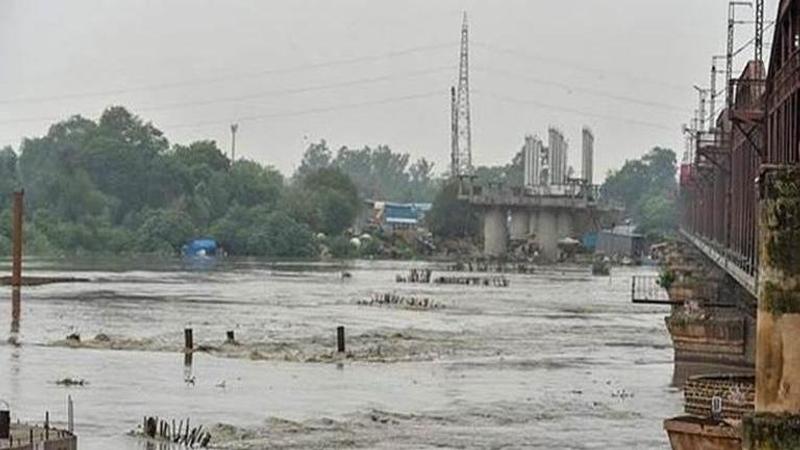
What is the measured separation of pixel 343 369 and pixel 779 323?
34.9 meters

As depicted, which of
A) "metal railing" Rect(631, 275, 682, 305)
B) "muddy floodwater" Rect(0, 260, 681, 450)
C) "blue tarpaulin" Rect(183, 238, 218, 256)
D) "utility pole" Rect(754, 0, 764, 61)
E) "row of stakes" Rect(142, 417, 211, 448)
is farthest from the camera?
"blue tarpaulin" Rect(183, 238, 218, 256)

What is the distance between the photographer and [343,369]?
60281 millimetres

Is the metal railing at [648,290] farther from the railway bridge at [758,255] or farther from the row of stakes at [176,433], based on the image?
the row of stakes at [176,433]

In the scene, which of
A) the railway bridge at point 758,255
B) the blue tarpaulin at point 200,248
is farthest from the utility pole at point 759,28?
the blue tarpaulin at point 200,248

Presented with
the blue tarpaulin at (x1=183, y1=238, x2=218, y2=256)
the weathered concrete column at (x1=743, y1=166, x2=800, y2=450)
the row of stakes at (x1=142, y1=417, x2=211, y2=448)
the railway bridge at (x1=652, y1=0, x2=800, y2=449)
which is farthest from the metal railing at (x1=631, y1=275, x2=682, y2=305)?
the blue tarpaulin at (x1=183, y1=238, x2=218, y2=256)

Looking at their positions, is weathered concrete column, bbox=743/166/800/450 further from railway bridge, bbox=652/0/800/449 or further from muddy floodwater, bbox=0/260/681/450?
muddy floodwater, bbox=0/260/681/450

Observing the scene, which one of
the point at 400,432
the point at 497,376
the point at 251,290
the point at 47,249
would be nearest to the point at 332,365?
the point at 497,376

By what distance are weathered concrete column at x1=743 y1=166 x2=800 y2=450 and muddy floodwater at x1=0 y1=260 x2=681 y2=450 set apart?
47.7 ft

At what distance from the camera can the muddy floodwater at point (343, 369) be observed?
43653 mm

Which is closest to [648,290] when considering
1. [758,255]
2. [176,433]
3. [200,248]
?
[176,433]

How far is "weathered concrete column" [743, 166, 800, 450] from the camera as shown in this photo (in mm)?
26359

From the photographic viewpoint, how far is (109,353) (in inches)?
2517

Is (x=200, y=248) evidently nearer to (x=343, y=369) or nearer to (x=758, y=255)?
(x=343, y=369)

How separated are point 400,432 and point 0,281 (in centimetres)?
7322
